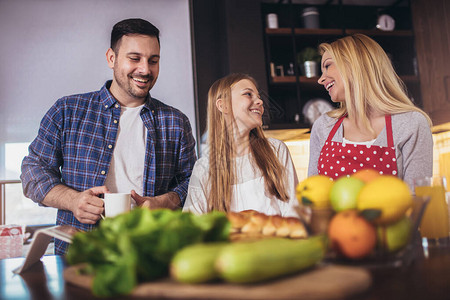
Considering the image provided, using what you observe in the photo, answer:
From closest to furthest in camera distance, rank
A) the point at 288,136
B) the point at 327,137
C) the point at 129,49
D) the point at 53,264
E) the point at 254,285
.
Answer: the point at 254,285 → the point at 53,264 → the point at 327,137 → the point at 129,49 → the point at 288,136

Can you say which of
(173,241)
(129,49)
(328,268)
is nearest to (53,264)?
(173,241)

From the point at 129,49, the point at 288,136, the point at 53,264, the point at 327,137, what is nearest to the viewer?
the point at 53,264

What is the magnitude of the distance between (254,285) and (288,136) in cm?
272

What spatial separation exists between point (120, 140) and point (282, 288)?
1.55 m

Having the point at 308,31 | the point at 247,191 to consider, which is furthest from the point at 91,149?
the point at 308,31

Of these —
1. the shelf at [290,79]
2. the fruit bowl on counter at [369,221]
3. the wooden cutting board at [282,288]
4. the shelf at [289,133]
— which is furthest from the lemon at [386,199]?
the shelf at [290,79]

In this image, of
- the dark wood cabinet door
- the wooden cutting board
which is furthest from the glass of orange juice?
the dark wood cabinet door

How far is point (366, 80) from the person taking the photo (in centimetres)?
161

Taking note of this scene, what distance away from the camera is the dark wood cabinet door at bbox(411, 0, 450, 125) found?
117 inches

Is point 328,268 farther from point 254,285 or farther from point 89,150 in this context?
point 89,150

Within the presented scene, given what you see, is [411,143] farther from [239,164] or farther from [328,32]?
[328,32]

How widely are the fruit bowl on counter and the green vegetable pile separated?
0.54 ft

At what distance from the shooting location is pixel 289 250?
0.53 metres

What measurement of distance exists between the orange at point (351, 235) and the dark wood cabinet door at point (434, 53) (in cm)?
271
